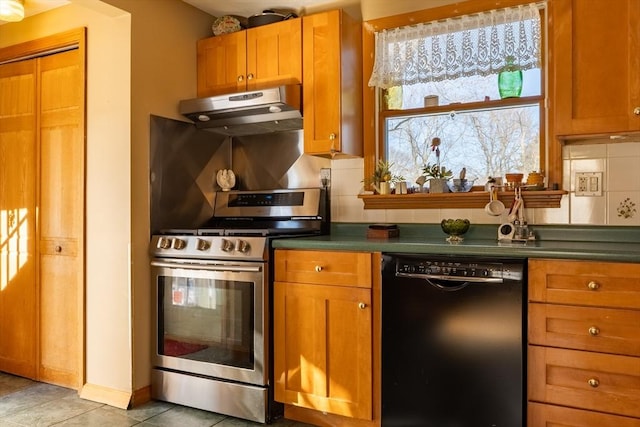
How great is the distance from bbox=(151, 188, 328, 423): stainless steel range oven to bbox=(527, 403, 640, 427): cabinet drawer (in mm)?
1237

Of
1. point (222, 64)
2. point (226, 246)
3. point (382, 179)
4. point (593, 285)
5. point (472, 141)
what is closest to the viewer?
point (593, 285)

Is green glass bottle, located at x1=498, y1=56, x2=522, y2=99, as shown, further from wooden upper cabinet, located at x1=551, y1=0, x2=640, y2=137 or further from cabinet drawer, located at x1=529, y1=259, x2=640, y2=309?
cabinet drawer, located at x1=529, y1=259, x2=640, y2=309

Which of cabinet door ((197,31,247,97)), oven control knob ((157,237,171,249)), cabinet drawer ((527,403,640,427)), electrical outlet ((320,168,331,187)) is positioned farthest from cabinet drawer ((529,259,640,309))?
cabinet door ((197,31,247,97))

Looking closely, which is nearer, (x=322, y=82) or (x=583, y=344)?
(x=583, y=344)

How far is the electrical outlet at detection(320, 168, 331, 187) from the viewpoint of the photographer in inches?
121

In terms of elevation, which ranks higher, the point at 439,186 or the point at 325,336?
the point at 439,186

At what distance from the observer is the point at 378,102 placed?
9.74ft

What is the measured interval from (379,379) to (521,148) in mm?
1427

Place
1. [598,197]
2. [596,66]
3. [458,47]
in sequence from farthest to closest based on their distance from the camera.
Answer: [458,47]
[598,197]
[596,66]

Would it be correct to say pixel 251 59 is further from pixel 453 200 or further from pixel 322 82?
pixel 453 200

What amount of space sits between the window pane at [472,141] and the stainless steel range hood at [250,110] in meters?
0.60

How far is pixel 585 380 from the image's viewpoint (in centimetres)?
186

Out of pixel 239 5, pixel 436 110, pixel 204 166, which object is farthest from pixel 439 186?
pixel 239 5

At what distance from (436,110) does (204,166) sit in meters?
1.53
